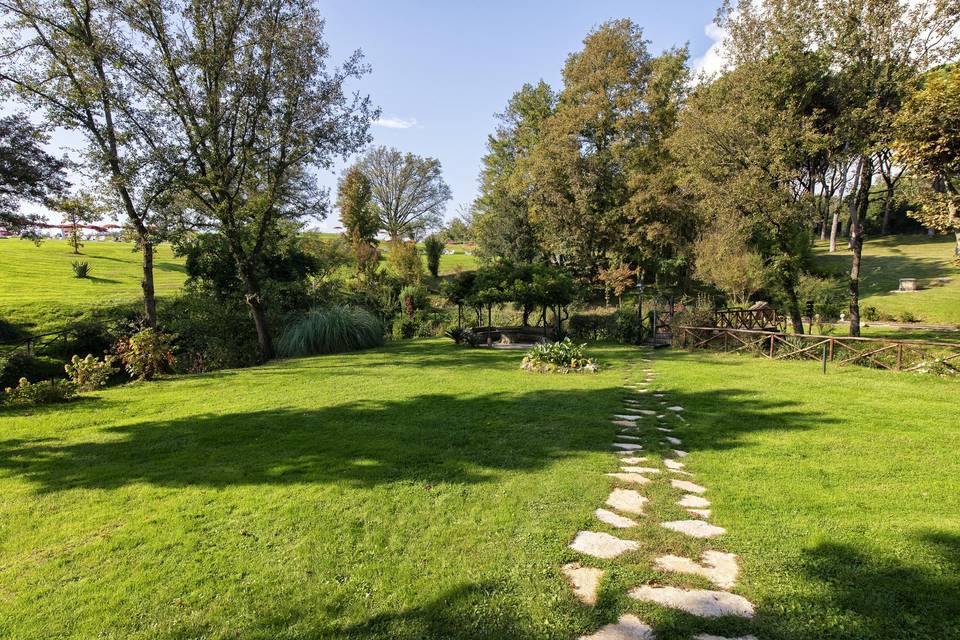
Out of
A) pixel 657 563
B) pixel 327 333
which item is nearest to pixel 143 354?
pixel 327 333

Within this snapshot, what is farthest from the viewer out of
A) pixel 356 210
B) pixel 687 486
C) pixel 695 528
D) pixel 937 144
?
pixel 356 210

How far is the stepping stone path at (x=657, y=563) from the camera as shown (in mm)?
2361

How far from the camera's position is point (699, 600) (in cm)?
248

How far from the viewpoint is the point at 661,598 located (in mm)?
2510

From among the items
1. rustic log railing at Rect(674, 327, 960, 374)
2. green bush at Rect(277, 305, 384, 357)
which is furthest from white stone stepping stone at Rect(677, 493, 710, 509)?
green bush at Rect(277, 305, 384, 357)

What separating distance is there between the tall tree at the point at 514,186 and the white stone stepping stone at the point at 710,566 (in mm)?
24454

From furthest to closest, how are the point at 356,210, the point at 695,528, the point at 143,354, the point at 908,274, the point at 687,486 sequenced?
1. the point at 356,210
2. the point at 908,274
3. the point at 143,354
4. the point at 687,486
5. the point at 695,528

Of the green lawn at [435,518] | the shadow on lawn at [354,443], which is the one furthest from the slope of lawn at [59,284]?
the green lawn at [435,518]

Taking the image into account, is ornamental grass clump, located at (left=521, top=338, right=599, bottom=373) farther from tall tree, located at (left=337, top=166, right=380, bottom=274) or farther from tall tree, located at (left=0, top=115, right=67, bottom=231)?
tall tree, located at (left=337, top=166, right=380, bottom=274)

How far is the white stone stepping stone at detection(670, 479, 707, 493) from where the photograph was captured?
13.0 ft

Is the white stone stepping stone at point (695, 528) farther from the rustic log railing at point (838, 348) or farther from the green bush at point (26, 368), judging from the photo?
the green bush at point (26, 368)

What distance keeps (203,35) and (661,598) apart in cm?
1345

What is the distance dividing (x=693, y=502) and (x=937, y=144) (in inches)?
318

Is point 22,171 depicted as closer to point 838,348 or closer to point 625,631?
point 625,631
